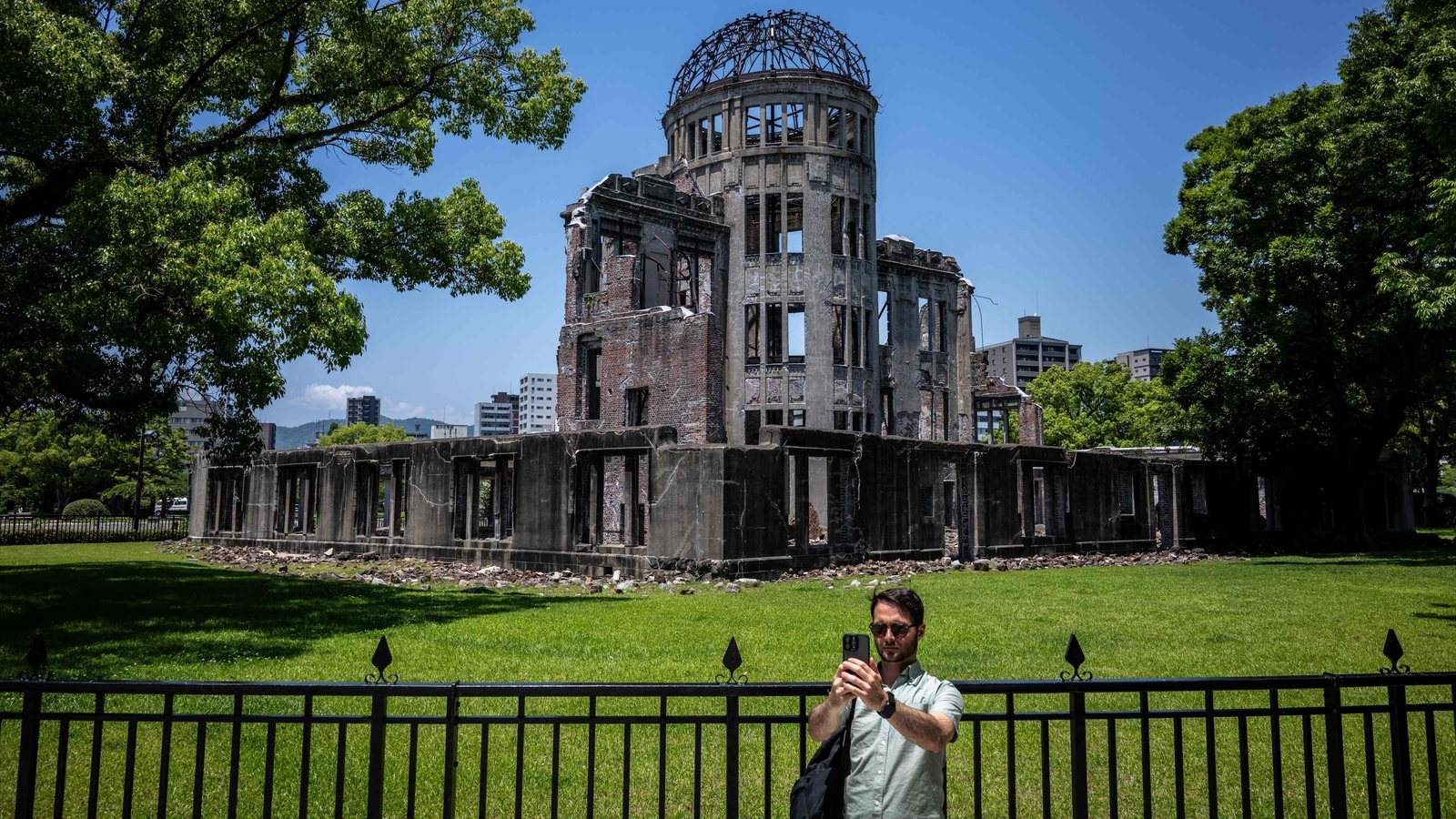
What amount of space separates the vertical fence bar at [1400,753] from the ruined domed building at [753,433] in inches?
627

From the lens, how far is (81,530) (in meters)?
38.7

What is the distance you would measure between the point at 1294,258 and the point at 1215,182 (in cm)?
751

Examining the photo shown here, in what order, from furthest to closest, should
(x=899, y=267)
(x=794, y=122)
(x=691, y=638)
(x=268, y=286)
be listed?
(x=899, y=267), (x=794, y=122), (x=268, y=286), (x=691, y=638)

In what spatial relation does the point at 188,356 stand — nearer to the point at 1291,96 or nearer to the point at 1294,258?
the point at 1294,258

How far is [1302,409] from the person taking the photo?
3030 centimetres

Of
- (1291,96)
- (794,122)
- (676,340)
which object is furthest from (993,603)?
(794,122)

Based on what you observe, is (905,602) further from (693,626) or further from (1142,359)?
(1142,359)

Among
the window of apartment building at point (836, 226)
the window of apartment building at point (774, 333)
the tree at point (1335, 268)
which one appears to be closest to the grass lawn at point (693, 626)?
the tree at point (1335, 268)

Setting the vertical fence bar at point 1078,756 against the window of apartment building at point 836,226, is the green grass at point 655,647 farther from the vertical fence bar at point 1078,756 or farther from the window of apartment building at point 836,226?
the window of apartment building at point 836,226

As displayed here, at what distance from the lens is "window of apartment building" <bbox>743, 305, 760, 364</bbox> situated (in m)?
37.9

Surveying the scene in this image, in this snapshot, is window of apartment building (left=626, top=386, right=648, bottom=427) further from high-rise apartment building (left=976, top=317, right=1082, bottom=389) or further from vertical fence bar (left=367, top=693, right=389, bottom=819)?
high-rise apartment building (left=976, top=317, right=1082, bottom=389)

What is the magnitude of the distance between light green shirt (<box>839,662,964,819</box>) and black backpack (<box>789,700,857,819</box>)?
0.13 feet

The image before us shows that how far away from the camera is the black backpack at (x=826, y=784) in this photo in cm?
361

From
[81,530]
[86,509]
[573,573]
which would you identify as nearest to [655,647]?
[573,573]
